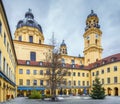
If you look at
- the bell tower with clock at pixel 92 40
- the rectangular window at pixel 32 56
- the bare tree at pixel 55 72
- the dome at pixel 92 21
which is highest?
the dome at pixel 92 21

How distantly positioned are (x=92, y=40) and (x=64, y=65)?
17.8 meters

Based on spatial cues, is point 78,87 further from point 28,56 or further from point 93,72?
point 28,56

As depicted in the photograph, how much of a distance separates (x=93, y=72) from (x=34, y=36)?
23889 millimetres

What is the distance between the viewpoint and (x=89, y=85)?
63.1m

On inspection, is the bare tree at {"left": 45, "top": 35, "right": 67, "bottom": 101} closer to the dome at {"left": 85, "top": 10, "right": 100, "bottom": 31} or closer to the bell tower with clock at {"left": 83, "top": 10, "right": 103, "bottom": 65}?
the bell tower with clock at {"left": 83, "top": 10, "right": 103, "bottom": 65}

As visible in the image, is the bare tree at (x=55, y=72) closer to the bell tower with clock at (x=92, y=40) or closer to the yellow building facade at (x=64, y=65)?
the yellow building facade at (x=64, y=65)

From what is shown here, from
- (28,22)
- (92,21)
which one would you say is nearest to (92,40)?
(92,21)

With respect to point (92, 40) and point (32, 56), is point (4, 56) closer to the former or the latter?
point (32, 56)

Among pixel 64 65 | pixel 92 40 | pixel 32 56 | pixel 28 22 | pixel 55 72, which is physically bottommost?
pixel 55 72

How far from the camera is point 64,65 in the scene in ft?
198

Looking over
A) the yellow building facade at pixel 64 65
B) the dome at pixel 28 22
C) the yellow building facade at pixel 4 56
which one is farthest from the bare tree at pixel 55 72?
the dome at pixel 28 22

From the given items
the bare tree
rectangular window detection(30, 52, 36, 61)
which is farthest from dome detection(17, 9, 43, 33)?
the bare tree

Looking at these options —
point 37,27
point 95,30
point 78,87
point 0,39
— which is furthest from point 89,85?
point 0,39

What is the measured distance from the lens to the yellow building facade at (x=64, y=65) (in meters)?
51.4
